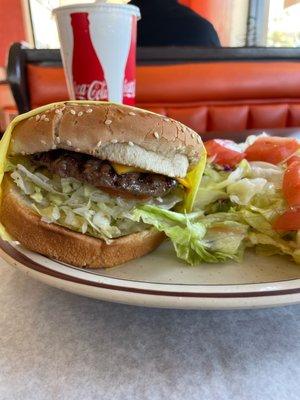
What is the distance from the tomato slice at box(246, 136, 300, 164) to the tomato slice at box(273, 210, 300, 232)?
468mm

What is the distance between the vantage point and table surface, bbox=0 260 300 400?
580 mm

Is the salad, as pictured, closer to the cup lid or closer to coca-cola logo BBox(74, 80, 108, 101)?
coca-cola logo BBox(74, 80, 108, 101)

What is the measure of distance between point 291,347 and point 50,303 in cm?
47

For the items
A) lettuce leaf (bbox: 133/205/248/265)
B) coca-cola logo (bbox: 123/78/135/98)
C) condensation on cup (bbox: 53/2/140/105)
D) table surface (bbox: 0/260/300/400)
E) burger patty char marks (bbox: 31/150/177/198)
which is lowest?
table surface (bbox: 0/260/300/400)

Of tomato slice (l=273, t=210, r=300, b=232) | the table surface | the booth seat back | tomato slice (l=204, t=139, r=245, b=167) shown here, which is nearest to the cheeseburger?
the table surface

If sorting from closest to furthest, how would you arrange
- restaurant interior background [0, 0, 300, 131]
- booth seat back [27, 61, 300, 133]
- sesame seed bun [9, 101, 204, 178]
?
sesame seed bun [9, 101, 204, 178]
booth seat back [27, 61, 300, 133]
restaurant interior background [0, 0, 300, 131]

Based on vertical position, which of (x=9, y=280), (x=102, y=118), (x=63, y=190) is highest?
(x=102, y=118)

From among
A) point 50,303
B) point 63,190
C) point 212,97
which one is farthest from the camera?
point 212,97

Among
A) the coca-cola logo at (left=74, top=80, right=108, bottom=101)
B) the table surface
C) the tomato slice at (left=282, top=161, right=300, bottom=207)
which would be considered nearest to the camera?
the table surface

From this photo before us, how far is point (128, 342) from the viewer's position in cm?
69

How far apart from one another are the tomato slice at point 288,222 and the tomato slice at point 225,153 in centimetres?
47

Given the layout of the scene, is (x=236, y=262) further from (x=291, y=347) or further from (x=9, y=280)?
(x=9, y=280)

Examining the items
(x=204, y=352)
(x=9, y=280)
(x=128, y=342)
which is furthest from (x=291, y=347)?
(x=9, y=280)

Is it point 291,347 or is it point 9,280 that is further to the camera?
point 9,280
